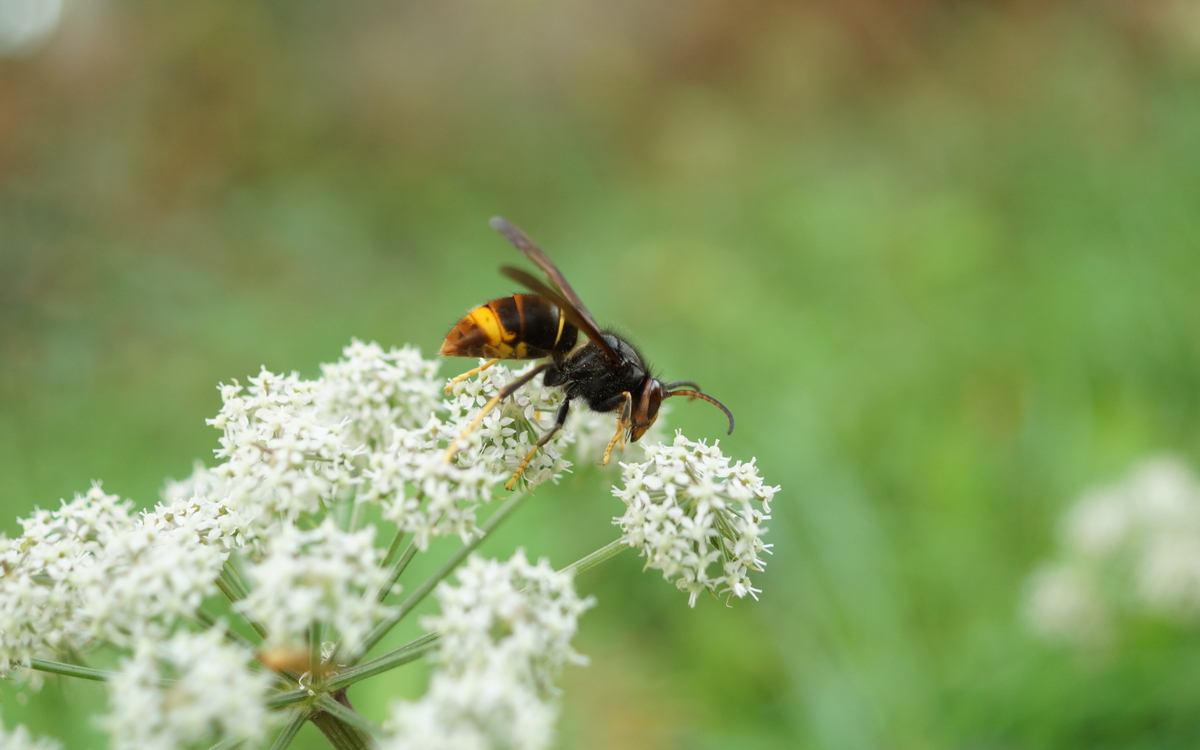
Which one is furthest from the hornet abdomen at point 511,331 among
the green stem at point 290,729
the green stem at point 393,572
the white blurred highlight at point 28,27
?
Result: the white blurred highlight at point 28,27

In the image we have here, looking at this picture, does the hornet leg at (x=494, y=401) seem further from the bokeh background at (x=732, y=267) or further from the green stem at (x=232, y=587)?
the bokeh background at (x=732, y=267)

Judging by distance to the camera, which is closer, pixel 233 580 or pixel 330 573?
pixel 330 573

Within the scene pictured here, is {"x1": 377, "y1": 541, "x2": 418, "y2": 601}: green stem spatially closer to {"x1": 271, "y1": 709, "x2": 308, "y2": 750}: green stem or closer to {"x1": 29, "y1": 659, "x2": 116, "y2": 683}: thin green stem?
{"x1": 271, "y1": 709, "x2": 308, "y2": 750}: green stem

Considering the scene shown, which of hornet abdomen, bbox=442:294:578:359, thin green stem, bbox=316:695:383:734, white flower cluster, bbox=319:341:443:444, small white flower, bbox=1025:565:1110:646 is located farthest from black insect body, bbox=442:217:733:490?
small white flower, bbox=1025:565:1110:646

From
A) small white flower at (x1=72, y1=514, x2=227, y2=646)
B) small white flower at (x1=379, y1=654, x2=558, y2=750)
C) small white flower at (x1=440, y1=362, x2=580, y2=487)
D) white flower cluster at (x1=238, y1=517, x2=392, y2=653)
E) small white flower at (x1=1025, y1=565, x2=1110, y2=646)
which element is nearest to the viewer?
small white flower at (x1=379, y1=654, x2=558, y2=750)

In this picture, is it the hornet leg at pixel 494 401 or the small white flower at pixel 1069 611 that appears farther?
the small white flower at pixel 1069 611

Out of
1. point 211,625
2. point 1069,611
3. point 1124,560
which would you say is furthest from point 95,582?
point 1124,560

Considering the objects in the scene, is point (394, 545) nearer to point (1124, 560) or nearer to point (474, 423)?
point (474, 423)
